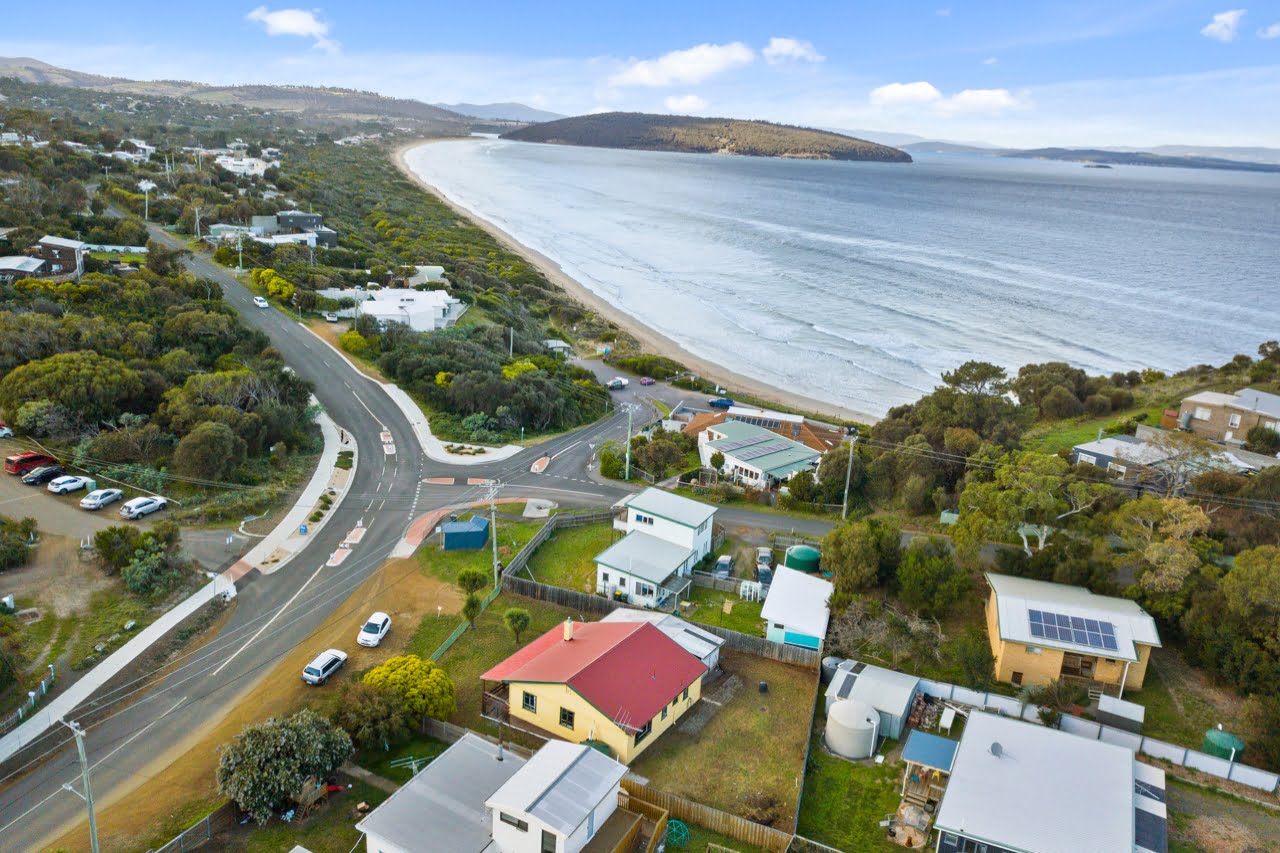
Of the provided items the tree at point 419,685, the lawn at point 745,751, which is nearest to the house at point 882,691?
the lawn at point 745,751

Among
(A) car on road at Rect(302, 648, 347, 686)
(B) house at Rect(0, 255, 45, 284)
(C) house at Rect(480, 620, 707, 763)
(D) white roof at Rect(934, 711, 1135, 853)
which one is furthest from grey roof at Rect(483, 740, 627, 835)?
(B) house at Rect(0, 255, 45, 284)

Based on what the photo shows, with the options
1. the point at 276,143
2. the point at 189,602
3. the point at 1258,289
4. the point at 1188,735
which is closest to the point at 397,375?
the point at 189,602

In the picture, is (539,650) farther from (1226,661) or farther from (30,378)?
(30,378)

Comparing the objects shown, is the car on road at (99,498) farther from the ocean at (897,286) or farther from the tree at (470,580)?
the ocean at (897,286)

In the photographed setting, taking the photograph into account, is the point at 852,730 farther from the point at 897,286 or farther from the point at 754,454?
the point at 897,286

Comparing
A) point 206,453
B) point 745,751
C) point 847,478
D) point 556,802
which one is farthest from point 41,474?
point 847,478

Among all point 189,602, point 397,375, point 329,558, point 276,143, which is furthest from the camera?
point 276,143
